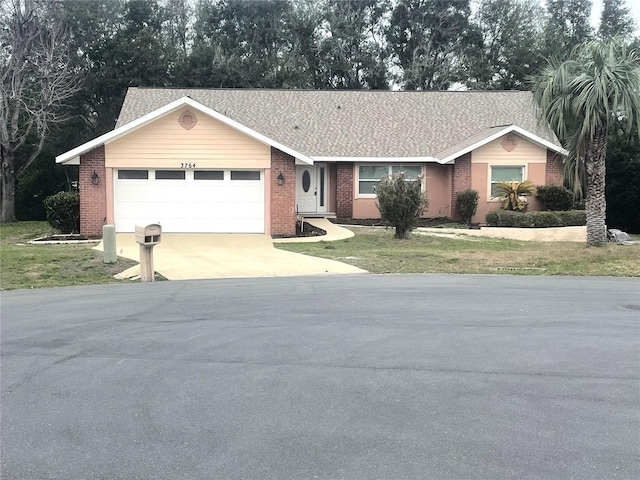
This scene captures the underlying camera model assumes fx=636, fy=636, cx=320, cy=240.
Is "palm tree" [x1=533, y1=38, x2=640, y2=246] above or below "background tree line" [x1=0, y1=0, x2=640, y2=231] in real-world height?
below

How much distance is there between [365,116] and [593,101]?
529 inches

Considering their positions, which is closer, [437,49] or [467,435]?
[467,435]

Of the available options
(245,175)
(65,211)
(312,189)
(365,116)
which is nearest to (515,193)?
(312,189)

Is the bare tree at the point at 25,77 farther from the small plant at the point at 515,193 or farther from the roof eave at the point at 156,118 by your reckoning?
the small plant at the point at 515,193

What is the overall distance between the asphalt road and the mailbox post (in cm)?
307

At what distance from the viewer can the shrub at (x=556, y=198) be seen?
78.2 feet

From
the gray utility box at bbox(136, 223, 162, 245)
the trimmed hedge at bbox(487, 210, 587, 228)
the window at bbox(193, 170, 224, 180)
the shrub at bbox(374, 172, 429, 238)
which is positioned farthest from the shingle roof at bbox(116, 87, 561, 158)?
the gray utility box at bbox(136, 223, 162, 245)

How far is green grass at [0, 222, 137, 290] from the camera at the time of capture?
41.1 feet

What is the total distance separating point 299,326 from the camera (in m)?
7.86

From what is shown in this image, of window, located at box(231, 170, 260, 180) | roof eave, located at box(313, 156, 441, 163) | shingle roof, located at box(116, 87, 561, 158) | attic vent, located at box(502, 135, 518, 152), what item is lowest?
window, located at box(231, 170, 260, 180)

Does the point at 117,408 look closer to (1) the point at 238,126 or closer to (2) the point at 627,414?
(2) the point at 627,414

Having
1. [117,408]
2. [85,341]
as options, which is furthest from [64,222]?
[117,408]

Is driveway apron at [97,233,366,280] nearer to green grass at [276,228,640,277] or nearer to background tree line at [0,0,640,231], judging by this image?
green grass at [276,228,640,277]

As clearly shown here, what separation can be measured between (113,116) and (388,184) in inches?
978
